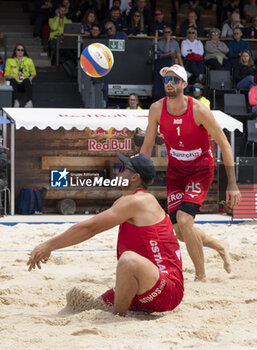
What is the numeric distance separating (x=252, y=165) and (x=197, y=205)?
20.9 ft

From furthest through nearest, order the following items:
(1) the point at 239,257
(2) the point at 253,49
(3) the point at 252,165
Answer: (2) the point at 253,49 → (3) the point at 252,165 → (1) the point at 239,257

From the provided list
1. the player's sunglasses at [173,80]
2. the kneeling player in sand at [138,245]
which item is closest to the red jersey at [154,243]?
the kneeling player in sand at [138,245]

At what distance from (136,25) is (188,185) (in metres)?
10.5

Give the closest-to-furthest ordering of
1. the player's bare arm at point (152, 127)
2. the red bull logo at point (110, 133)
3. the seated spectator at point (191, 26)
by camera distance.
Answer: the player's bare arm at point (152, 127), the red bull logo at point (110, 133), the seated spectator at point (191, 26)

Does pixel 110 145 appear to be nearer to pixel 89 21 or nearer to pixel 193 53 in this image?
pixel 193 53

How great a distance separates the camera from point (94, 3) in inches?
668

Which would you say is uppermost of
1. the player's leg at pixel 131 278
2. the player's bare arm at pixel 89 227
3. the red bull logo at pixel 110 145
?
the player's bare arm at pixel 89 227

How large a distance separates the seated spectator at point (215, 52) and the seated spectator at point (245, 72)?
0.43 metres

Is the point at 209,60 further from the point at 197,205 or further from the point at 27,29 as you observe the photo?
the point at 197,205

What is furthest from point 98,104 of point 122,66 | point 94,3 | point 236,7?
point 236,7

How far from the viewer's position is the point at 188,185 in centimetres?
562

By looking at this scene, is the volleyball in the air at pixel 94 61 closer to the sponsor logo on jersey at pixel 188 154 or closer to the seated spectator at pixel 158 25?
the seated spectator at pixel 158 25

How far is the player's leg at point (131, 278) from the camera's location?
153 inches

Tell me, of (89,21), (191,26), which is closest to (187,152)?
(89,21)
